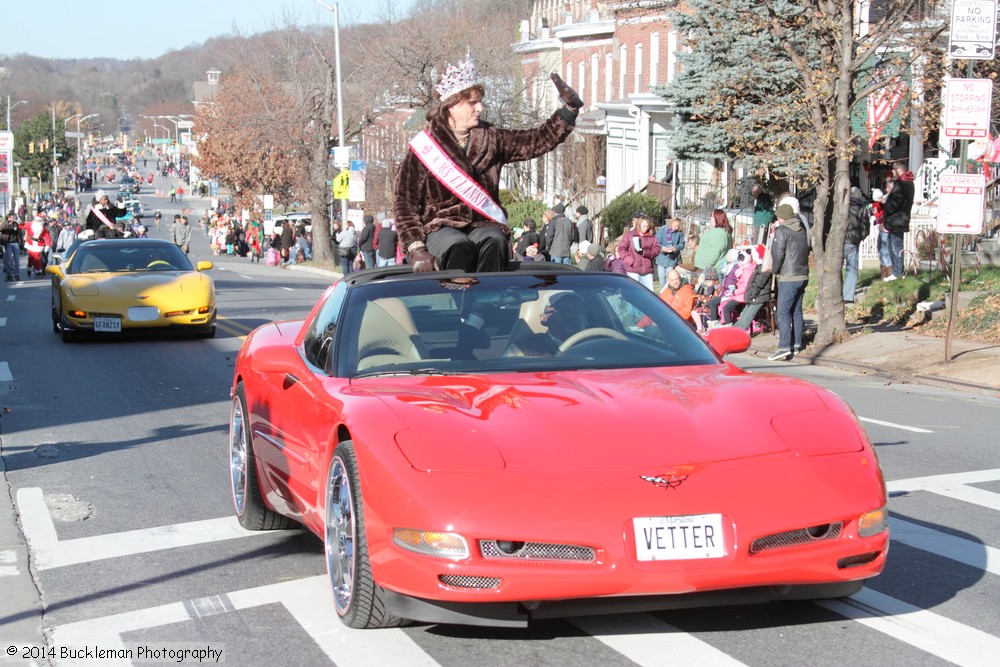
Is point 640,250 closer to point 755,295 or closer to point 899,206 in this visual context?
point 755,295

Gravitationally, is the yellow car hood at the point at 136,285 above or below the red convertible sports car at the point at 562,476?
below

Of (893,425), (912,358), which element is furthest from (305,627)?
(912,358)

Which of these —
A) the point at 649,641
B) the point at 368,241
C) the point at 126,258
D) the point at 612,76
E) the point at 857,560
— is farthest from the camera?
the point at 612,76

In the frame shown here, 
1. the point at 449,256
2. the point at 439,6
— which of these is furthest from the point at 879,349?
the point at 439,6

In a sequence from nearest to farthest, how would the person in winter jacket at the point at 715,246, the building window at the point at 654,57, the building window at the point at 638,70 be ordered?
the person in winter jacket at the point at 715,246 < the building window at the point at 654,57 < the building window at the point at 638,70

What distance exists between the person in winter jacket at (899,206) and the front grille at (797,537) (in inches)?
675

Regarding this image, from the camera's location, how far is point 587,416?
5.18 m

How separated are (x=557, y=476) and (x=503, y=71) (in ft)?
166

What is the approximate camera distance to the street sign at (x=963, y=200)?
14.9 meters

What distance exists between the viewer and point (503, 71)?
5428 cm

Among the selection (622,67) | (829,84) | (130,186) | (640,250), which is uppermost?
(622,67)

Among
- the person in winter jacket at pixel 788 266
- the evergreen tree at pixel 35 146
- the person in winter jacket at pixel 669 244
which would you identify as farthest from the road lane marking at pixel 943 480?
the evergreen tree at pixel 35 146

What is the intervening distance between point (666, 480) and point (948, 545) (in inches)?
105

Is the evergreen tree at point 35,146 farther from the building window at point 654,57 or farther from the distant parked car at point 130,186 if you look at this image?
the building window at point 654,57
